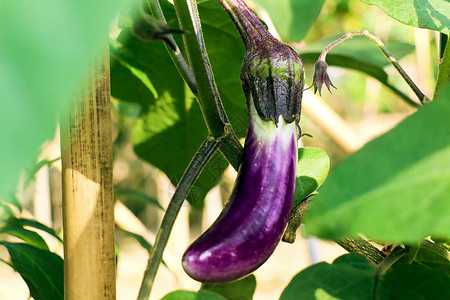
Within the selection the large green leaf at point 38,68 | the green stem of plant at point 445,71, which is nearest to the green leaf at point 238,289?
the green stem of plant at point 445,71

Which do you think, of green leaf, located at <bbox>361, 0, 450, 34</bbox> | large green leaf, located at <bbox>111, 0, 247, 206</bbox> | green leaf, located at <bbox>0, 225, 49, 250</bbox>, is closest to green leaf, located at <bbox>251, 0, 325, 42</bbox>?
green leaf, located at <bbox>361, 0, 450, 34</bbox>

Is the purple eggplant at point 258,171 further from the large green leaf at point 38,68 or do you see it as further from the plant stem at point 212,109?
the large green leaf at point 38,68

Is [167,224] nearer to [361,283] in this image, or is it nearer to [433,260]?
[361,283]

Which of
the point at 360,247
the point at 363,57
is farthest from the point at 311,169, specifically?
the point at 363,57

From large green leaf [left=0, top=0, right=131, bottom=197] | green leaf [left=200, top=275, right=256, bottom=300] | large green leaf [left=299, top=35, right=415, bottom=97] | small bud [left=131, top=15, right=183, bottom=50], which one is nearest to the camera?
large green leaf [left=0, top=0, right=131, bottom=197]

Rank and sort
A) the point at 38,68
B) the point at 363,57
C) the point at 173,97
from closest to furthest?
the point at 38,68
the point at 173,97
the point at 363,57

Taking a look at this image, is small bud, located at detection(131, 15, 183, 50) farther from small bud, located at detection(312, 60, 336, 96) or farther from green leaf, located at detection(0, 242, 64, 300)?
green leaf, located at detection(0, 242, 64, 300)

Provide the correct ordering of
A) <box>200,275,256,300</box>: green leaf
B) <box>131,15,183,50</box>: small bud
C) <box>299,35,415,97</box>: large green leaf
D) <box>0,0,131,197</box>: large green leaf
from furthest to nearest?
<box>299,35,415,97</box>: large green leaf < <box>200,275,256,300</box>: green leaf < <box>131,15,183,50</box>: small bud < <box>0,0,131,197</box>: large green leaf
